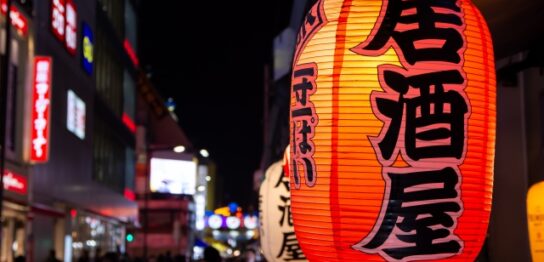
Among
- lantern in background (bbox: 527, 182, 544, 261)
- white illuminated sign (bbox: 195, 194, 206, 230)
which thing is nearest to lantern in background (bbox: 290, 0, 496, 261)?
lantern in background (bbox: 527, 182, 544, 261)

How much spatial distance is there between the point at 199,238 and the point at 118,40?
40.1 meters

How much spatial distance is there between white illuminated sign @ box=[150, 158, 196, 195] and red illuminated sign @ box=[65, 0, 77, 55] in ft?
99.3

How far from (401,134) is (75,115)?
79.7ft

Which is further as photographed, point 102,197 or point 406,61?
point 102,197

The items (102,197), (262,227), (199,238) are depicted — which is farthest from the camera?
(199,238)

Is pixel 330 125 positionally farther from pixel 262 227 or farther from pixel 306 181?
pixel 262 227

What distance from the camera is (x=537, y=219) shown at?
9422 mm

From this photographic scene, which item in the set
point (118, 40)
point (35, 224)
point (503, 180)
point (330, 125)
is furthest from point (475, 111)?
point (118, 40)

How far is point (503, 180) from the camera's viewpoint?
492 inches

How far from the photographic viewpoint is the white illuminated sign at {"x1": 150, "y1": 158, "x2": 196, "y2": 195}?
193 ft

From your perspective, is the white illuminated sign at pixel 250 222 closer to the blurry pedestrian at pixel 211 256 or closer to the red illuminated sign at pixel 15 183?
the red illuminated sign at pixel 15 183

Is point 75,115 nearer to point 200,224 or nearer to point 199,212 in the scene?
point 200,224

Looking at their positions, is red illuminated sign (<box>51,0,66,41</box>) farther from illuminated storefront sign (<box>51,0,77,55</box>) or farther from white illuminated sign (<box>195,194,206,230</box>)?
white illuminated sign (<box>195,194,206,230</box>)

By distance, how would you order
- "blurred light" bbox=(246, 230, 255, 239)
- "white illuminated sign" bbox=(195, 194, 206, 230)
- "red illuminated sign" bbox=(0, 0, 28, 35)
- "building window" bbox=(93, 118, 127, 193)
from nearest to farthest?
"red illuminated sign" bbox=(0, 0, 28, 35), "building window" bbox=(93, 118, 127, 193), "blurred light" bbox=(246, 230, 255, 239), "white illuminated sign" bbox=(195, 194, 206, 230)
